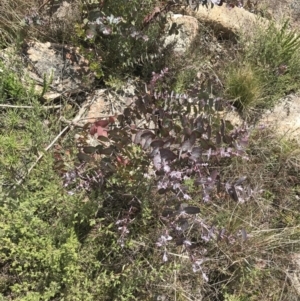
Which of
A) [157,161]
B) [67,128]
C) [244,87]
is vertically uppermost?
[157,161]

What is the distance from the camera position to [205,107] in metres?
2.07

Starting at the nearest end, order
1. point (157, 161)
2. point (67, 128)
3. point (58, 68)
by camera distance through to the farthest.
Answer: point (157, 161)
point (67, 128)
point (58, 68)

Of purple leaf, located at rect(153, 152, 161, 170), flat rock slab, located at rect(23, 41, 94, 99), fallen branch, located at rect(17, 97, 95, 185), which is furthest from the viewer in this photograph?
flat rock slab, located at rect(23, 41, 94, 99)

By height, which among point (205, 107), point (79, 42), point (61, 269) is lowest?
point (61, 269)

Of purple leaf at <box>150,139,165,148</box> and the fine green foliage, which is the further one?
the fine green foliage

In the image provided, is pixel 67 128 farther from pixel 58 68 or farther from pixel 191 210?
pixel 191 210

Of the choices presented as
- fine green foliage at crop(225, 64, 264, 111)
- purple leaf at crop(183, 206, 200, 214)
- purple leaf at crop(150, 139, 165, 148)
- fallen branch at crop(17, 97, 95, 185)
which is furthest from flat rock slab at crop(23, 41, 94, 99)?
purple leaf at crop(183, 206, 200, 214)

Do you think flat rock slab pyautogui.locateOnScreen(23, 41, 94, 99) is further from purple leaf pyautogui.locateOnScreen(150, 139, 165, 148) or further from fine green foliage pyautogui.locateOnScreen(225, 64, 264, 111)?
purple leaf pyautogui.locateOnScreen(150, 139, 165, 148)

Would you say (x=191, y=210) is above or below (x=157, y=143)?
below

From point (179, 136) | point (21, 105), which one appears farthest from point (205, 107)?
point (21, 105)

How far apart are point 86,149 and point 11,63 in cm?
111

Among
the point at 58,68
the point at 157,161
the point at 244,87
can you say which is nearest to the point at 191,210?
the point at 157,161

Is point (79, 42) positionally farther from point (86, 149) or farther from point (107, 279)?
point (107, 279)

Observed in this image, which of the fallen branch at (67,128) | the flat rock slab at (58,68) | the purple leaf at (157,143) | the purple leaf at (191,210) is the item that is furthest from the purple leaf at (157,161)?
the flat rock slab at (58,68)
